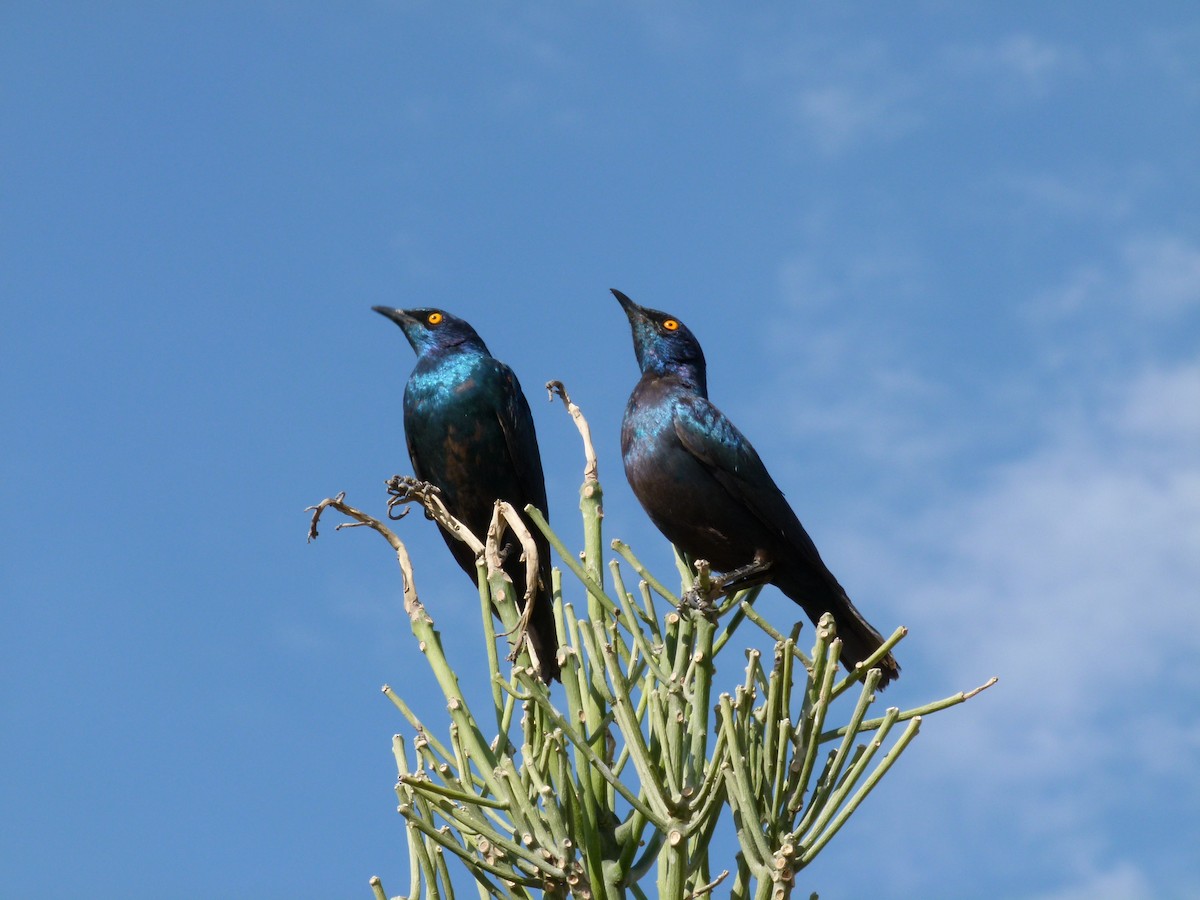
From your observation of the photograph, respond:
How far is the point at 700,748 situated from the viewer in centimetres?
328

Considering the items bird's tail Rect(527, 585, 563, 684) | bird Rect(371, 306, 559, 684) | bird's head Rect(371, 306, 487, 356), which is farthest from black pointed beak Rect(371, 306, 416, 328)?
bird's tail Rect(527, 585, 563, 684)

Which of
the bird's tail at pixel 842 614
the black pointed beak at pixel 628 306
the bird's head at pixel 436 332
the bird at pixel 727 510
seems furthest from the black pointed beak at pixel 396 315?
the bird's tail at pixel 842 614

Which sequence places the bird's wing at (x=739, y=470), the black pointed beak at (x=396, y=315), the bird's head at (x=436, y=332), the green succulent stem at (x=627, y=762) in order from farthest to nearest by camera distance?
the black pointed beak at (x=396, y=315) < the bird's head at (x=436, y=332) < the bird's wing at (x=739, y=470) < the green succulent stem at (x=627, y=762)

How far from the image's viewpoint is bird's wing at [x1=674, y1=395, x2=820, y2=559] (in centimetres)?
477

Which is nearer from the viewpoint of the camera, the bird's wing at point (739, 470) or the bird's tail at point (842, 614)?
the bird's tail at point (842, 614)

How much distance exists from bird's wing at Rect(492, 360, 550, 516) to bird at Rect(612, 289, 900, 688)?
1144 millimetres

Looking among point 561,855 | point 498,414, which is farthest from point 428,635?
point 498,414

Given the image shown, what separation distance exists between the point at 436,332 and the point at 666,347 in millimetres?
1448

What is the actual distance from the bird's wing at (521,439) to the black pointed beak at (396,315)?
0.54 meters

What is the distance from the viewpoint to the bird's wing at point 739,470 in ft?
15.6

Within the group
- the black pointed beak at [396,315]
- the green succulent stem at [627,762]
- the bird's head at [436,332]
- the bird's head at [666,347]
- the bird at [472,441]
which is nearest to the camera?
the green succulent stem at [627,762]

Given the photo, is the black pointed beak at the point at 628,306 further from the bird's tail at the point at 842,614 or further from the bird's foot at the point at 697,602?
the bird's foot at the point at 697,602

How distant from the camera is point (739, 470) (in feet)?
15.8

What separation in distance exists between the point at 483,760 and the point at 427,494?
1803mm
